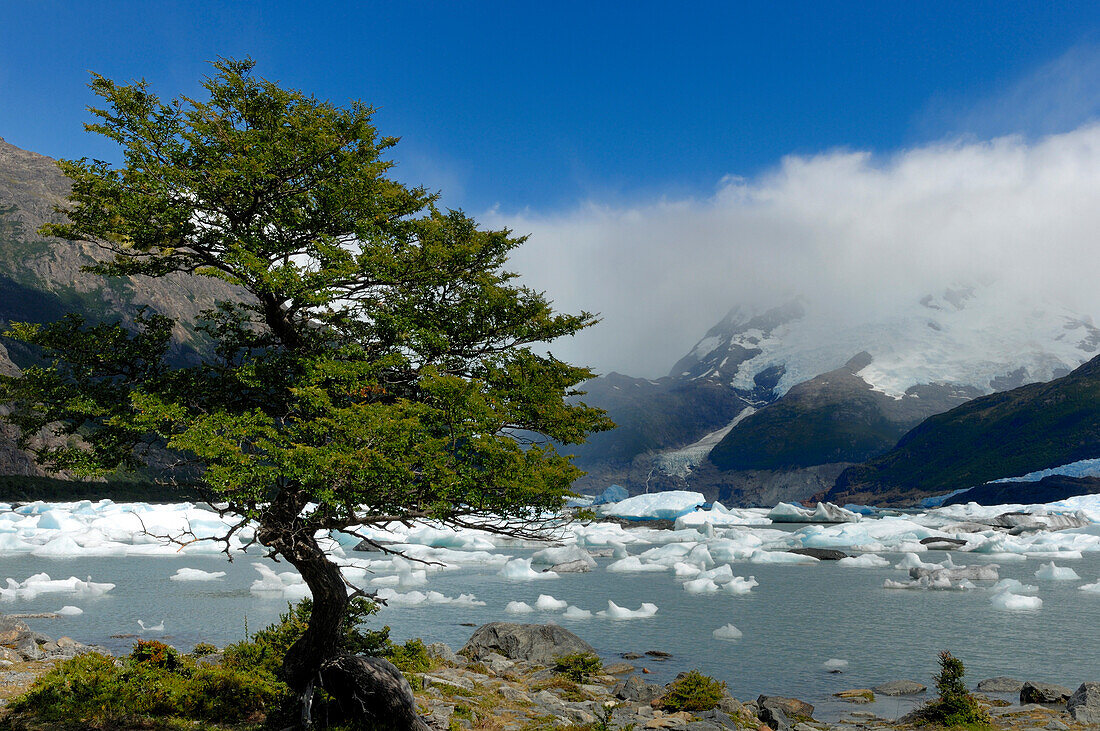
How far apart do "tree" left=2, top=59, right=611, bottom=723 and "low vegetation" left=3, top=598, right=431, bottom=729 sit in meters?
2.22

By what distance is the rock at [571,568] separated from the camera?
60.5 meters

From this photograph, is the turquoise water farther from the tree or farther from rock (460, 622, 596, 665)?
the tree

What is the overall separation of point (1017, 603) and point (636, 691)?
3233 cm

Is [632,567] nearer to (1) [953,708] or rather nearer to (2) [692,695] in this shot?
(2) [692,695]

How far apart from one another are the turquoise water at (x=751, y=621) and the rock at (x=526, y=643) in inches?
108

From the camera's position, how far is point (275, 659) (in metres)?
16.9

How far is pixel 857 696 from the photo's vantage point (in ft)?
78.0

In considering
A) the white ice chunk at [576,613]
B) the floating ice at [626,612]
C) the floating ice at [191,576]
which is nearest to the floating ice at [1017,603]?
the floating ice at [626,612]

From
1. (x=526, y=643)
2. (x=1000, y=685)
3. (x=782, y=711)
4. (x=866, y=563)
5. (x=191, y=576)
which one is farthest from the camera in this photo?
(x=866, y=563)

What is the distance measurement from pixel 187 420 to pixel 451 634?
26.3 meters

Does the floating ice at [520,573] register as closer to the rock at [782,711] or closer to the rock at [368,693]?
the rock at [782,711]

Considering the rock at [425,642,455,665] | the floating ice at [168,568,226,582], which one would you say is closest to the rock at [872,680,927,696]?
the rock at [425,642,455,665]

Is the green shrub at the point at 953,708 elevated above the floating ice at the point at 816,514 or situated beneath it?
elevated above

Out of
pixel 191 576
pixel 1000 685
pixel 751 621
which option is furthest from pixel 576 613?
pixel 191 576
